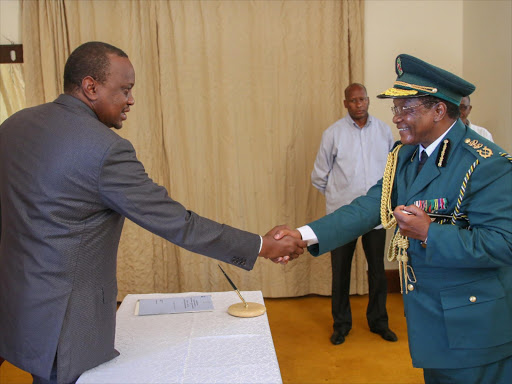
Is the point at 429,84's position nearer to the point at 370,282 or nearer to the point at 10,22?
the point at 370,282

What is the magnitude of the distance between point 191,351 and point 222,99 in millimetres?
3268

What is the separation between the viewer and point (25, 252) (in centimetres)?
162

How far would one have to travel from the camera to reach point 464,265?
1.63 metres

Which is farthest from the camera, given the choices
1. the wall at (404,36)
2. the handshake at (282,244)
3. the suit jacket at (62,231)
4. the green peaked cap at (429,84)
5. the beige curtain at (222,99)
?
the wall at (404,36)

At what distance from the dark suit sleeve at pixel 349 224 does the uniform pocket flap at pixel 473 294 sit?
1.94ft

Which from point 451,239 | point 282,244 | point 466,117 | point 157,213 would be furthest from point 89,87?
point 466,117

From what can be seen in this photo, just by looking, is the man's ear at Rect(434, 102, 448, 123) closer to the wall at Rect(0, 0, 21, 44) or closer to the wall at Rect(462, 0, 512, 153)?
the wall at Rect(462, 0, 512, 153)

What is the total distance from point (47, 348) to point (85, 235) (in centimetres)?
37

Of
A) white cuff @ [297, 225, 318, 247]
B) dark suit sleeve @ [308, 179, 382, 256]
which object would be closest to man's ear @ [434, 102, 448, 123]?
dark suit sleeve @ [308, 179, 382, 256]

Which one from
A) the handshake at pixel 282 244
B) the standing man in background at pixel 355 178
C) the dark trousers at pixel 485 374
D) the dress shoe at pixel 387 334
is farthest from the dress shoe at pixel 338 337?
the dark trousers at pixel 485 374

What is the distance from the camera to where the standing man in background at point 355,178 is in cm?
396

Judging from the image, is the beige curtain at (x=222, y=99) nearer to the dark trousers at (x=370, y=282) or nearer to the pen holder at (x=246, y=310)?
the dark trousers at (x=370, y=282)

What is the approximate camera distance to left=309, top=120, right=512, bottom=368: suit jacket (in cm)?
161

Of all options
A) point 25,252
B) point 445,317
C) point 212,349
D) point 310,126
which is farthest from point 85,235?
point 310,126
